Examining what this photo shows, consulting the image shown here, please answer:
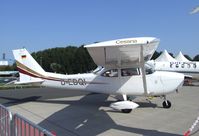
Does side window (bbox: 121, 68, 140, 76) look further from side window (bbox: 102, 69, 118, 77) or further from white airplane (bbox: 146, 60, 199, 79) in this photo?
white airplane (bbox: 146, 60, 199, 79)

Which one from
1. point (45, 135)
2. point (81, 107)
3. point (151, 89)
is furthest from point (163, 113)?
point (45, 135)

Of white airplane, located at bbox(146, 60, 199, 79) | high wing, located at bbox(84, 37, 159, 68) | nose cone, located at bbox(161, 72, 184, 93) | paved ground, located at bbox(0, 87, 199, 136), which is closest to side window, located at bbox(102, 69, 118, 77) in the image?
high wing, located at bbox(84, 37, 159, 68)

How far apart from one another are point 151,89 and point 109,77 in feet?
6.09

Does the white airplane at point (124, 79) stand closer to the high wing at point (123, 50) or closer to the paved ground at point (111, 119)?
the high wing at point (123, 50)

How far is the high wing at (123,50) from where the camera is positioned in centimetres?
759

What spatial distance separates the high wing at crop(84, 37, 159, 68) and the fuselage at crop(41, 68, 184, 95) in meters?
0.42

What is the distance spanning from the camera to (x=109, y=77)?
1213cm

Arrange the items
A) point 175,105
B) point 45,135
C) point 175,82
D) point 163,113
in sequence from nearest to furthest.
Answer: point 45,135, point 163,113, point 175,82, point 175,105

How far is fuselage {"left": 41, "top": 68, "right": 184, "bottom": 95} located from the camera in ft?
37.6

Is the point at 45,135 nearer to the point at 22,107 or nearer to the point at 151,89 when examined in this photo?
the point at 151,89

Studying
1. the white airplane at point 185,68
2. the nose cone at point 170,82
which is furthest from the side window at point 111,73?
the white airplane at point 185,68

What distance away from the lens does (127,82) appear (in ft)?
38.4

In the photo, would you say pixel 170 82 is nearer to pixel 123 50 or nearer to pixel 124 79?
pixel 124 79

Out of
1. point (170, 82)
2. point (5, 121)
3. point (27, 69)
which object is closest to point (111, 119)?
point (170, 82)
